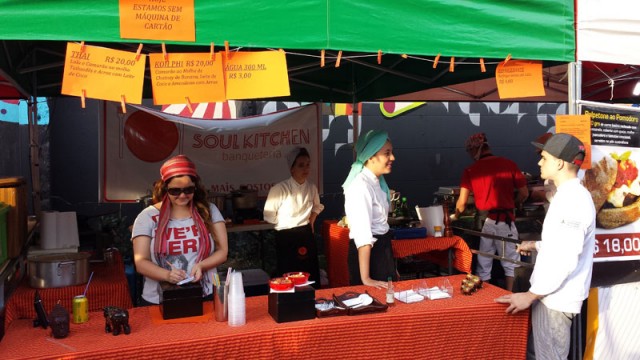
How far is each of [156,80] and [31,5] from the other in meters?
0.62

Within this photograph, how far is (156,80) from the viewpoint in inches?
107

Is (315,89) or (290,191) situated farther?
(315,89)

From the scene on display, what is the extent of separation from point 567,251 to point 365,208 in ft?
3.70

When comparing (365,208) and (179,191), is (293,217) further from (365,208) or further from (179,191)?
(179,191)

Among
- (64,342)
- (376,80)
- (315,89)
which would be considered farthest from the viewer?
(315,89)

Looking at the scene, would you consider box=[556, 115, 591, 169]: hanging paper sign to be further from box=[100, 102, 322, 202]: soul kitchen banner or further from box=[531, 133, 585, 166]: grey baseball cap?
box=[100, 102, 322, 202]: soul kitchen banner

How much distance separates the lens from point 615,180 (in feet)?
11.2

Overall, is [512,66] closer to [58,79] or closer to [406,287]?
[406,287]

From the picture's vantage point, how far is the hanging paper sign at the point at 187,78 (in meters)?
2.72

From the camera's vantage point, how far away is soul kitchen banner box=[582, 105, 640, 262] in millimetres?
3352

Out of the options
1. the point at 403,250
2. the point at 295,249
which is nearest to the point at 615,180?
the point at 403,250

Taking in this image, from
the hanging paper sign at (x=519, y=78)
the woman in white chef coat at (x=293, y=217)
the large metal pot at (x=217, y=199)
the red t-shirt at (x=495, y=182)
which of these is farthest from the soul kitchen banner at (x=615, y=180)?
the large metal pot at (x=217, y=199)

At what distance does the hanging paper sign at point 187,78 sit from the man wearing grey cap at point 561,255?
1.72 metres

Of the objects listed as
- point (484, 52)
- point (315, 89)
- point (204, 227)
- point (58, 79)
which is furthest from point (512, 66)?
point (58, 79)
